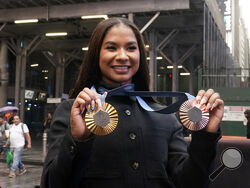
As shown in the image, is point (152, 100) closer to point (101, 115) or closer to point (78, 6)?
point (101, 115)

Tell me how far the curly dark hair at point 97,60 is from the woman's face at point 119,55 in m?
0.03

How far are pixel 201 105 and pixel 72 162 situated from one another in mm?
481

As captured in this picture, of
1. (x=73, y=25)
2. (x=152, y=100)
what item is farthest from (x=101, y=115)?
(x=73, y=25)

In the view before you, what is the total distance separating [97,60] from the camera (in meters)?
1.59

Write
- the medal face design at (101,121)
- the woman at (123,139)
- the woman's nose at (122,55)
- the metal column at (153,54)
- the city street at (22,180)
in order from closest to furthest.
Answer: the medal face design at (101,121), the woman at (123,139), the woman's nose at (122,55), the city street at (22,180), the metal column at (153,54)

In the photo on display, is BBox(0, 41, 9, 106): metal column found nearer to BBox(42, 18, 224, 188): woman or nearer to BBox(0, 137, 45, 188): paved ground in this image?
BBox(0, 137, 45, 188): paved ground

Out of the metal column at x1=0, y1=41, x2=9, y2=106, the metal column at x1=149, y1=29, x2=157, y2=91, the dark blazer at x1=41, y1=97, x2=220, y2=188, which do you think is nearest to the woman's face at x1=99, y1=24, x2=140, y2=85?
the dark blazer at x1=41, y1=97, x2=220, y2=188

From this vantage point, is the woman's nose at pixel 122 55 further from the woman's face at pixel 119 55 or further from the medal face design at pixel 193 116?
the medal face design at pixel 193 116

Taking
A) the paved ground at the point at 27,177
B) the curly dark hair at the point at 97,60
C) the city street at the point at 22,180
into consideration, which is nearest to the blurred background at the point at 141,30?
the paved ground at the point at 27,177

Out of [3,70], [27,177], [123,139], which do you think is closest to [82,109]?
[123,139]

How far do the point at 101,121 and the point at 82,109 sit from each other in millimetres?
99

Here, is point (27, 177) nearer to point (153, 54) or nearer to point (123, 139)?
point (123, 139)

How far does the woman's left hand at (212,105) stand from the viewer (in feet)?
4.05

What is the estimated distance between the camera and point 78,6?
690 inches
